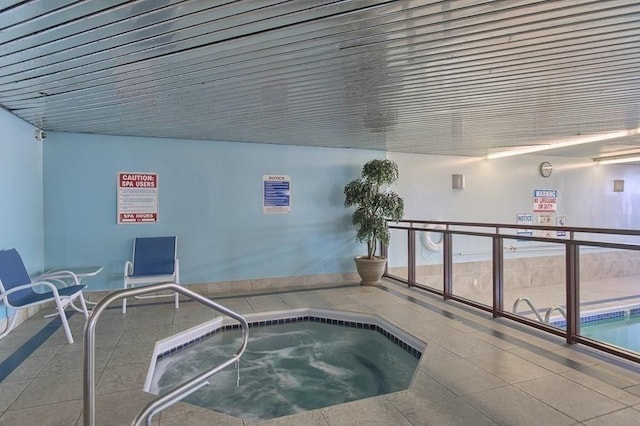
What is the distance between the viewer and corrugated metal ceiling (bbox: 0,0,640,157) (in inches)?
79.3

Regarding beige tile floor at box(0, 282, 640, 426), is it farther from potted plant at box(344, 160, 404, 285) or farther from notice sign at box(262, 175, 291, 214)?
notice sign at box(262, 175, 291, 214)

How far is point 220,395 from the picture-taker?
2.82 metres

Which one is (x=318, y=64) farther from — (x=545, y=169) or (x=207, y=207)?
(x=545, y=169)

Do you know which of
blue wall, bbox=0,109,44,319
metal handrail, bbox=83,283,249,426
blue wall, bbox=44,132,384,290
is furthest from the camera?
blue wall, bbox=44,132,384,290

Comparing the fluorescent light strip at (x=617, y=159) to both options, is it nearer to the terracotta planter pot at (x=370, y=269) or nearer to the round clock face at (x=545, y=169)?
the round clock face at (x=545, y=169)

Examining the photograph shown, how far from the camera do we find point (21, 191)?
405 centimetres

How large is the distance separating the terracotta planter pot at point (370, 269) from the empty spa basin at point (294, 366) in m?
1.44

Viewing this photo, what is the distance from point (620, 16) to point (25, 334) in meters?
5.48

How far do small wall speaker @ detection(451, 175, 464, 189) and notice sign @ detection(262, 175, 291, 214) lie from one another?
3471mm

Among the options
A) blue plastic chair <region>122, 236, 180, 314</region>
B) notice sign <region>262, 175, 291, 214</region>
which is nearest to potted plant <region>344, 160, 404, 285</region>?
notice sign <region>262, 175, 291, 214</region>

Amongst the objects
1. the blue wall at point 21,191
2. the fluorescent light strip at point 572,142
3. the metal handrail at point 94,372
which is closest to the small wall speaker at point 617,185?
the fluorescent light strip at point 572,142

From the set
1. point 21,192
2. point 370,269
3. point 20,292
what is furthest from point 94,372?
point 370,269

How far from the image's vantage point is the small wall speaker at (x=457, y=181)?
7.10m

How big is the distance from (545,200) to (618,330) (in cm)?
332
